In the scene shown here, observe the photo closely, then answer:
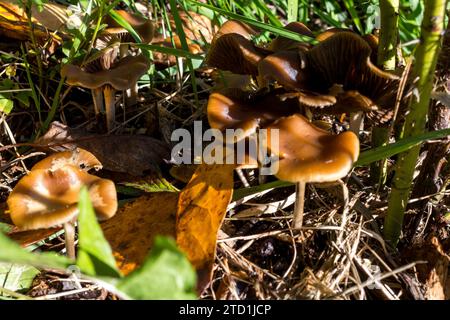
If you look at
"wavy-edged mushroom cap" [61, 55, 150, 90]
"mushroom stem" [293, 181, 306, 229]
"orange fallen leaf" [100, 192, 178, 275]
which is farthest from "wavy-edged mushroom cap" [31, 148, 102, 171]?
"mushroom stem" [293, 181, 306, 229]

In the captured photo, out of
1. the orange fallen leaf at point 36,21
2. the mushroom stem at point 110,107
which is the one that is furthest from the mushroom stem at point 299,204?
the orange fallen leaf at point 36,21

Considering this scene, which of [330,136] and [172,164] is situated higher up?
[330,136]

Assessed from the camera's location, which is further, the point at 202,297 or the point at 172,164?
the point at 172,164

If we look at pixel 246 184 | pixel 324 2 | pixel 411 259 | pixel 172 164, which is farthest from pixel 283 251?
pixel 324 2
